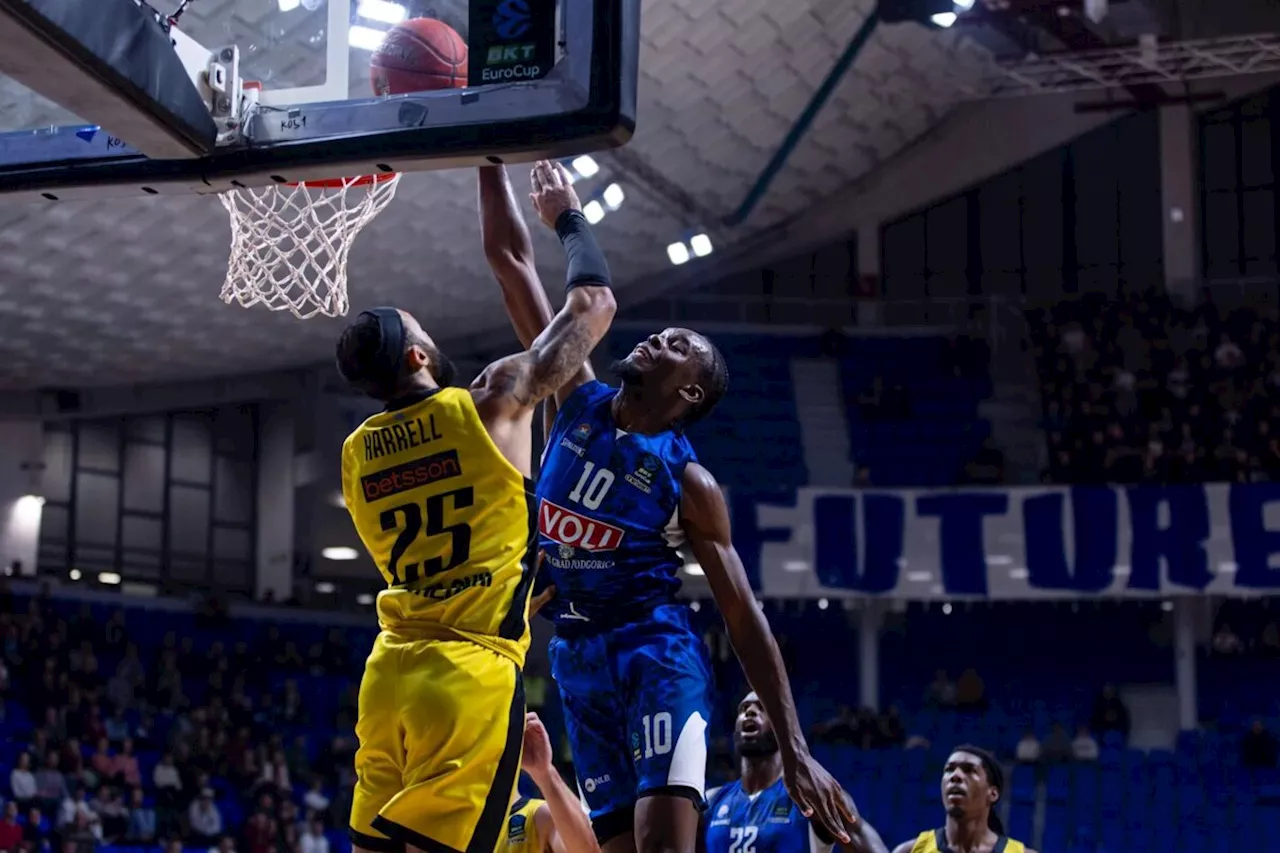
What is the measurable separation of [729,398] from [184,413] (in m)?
7.89

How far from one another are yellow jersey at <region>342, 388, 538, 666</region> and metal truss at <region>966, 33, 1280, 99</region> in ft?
58.8

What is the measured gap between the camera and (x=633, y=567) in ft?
16.7

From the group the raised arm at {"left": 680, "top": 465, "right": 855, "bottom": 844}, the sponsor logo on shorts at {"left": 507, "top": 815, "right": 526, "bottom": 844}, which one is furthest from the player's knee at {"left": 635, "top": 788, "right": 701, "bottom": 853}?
the sponsor logo on shorts at {"left": 507, "top": 815, "right": 526, "bottom": 844}

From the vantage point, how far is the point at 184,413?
24.2 metres

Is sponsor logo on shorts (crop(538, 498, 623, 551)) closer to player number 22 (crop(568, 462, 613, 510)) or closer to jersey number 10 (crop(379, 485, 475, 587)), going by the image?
player number 22 (crop(568, 462, 613, 510))

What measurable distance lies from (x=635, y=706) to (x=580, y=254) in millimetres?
1319

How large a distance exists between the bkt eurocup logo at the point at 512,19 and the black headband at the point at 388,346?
895 mm

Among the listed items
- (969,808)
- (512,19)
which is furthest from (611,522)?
(969,808)

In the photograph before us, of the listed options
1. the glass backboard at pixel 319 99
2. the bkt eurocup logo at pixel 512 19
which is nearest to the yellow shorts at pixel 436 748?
the glass backboard at pixel 319 99

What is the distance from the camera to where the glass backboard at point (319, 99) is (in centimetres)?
441

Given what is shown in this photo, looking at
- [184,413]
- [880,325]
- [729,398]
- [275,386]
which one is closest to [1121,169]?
[880,325]

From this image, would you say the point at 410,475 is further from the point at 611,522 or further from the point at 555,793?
the point at 555,793

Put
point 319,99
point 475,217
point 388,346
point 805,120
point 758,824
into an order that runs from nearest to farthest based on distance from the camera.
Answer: point 388,346
point 319,99
point 758,824
point 475,217
point 805,120

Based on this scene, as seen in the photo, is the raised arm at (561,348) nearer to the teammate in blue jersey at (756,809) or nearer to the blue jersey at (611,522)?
the blue jersey at (611,522)
